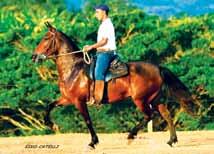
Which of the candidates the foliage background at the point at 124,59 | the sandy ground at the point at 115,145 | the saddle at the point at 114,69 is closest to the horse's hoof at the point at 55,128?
the foliage background at the point at 124,59

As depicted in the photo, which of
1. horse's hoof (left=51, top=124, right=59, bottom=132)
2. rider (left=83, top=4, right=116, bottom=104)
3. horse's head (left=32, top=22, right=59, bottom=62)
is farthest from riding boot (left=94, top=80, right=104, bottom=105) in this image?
horse's hoof (left=51, top=124, right=59, bottom=132)

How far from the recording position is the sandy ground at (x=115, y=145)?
1241 centimetres

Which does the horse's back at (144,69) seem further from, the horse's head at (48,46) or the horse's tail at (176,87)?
the horse's head at (48,46)

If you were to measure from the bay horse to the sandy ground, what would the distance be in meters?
0.40

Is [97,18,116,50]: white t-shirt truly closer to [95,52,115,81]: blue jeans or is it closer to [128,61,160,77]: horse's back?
[95,52,115,81]: blue jeans

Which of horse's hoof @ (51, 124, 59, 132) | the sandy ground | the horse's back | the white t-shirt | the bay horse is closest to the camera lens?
the sandy ground

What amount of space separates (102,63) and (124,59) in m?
7.24

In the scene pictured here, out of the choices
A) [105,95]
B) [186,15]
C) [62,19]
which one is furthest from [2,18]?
[105,95]

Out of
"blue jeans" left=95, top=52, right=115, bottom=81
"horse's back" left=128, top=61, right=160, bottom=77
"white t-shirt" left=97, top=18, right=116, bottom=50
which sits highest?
"white t-shirt" left=97, top=18, right=116, bottom=50

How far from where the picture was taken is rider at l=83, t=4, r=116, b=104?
41.7 ft

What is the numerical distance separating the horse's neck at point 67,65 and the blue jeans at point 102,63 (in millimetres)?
421

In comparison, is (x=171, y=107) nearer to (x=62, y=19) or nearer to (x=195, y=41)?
(x=195, y=41)

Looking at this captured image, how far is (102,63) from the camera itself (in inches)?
512

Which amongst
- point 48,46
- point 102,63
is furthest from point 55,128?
point 102,63
